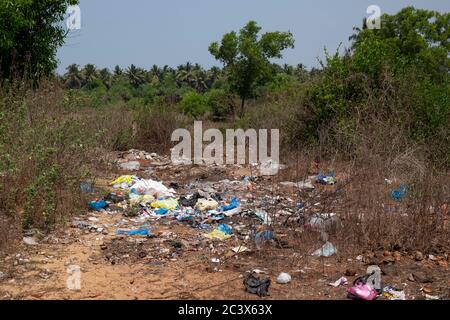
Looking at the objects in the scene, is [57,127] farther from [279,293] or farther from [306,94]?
[306,94]

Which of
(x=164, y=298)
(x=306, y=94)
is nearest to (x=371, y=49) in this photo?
(x=306, y=94)

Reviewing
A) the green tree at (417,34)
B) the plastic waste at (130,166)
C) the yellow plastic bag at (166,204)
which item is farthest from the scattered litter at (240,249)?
the green tree at (417,34)

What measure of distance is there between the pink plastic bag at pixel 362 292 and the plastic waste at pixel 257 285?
1.88 ft

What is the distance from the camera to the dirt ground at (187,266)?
11.5 feet

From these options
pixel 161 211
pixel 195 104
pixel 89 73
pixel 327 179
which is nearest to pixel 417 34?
pixel 195 104

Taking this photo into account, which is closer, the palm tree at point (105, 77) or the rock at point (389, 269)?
the rock at point (389, 269)

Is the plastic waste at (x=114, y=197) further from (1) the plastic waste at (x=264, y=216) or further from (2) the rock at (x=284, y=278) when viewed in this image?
(2) the rock at (x=284, y=278)

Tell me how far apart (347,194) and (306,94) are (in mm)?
5658

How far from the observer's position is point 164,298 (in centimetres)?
341

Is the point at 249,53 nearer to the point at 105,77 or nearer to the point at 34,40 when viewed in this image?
the point at 34,40

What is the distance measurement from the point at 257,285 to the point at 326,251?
3.03 feet

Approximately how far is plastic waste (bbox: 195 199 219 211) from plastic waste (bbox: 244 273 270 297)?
6.98 feet

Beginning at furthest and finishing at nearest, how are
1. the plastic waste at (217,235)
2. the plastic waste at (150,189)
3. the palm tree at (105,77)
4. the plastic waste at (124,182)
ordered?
1. the palm tree at (105,77)
2. the plastic waste at (124,182)
3. the plastic waste at (150,189)
4. the plastic waste at (217,235)

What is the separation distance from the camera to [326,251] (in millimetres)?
4199
